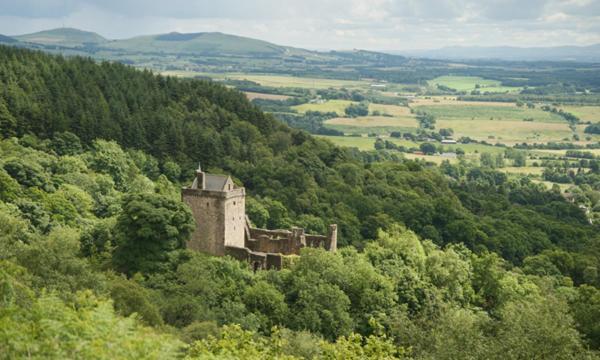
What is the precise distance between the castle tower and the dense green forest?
10.5ft

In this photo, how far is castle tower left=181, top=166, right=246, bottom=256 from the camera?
55688mm

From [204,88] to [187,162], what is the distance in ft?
98.6

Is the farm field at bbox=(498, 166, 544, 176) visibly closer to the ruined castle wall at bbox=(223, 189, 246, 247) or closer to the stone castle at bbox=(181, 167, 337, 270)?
the ruined castle wall at bbox=(223, 189, 246, 247)

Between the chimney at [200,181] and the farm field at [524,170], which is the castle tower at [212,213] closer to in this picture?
the chimney at [200,181]

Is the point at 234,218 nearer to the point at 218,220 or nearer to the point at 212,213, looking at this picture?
the point at 218,220

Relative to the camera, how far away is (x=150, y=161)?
3821 inches

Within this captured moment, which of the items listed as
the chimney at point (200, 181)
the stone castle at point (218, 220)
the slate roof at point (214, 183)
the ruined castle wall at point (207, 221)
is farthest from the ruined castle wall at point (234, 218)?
the chimney at point (200, 181)

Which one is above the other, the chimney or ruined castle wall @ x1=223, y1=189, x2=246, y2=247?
the chimney

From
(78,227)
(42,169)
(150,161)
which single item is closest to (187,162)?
(150,161)

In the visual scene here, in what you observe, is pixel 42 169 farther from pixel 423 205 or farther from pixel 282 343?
pixel 423 205

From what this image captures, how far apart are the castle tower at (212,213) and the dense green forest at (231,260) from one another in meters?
3.19

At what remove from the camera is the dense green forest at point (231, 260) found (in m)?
38.3

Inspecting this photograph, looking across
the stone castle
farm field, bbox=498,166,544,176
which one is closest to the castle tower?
the stone castle

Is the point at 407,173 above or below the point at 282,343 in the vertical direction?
below
